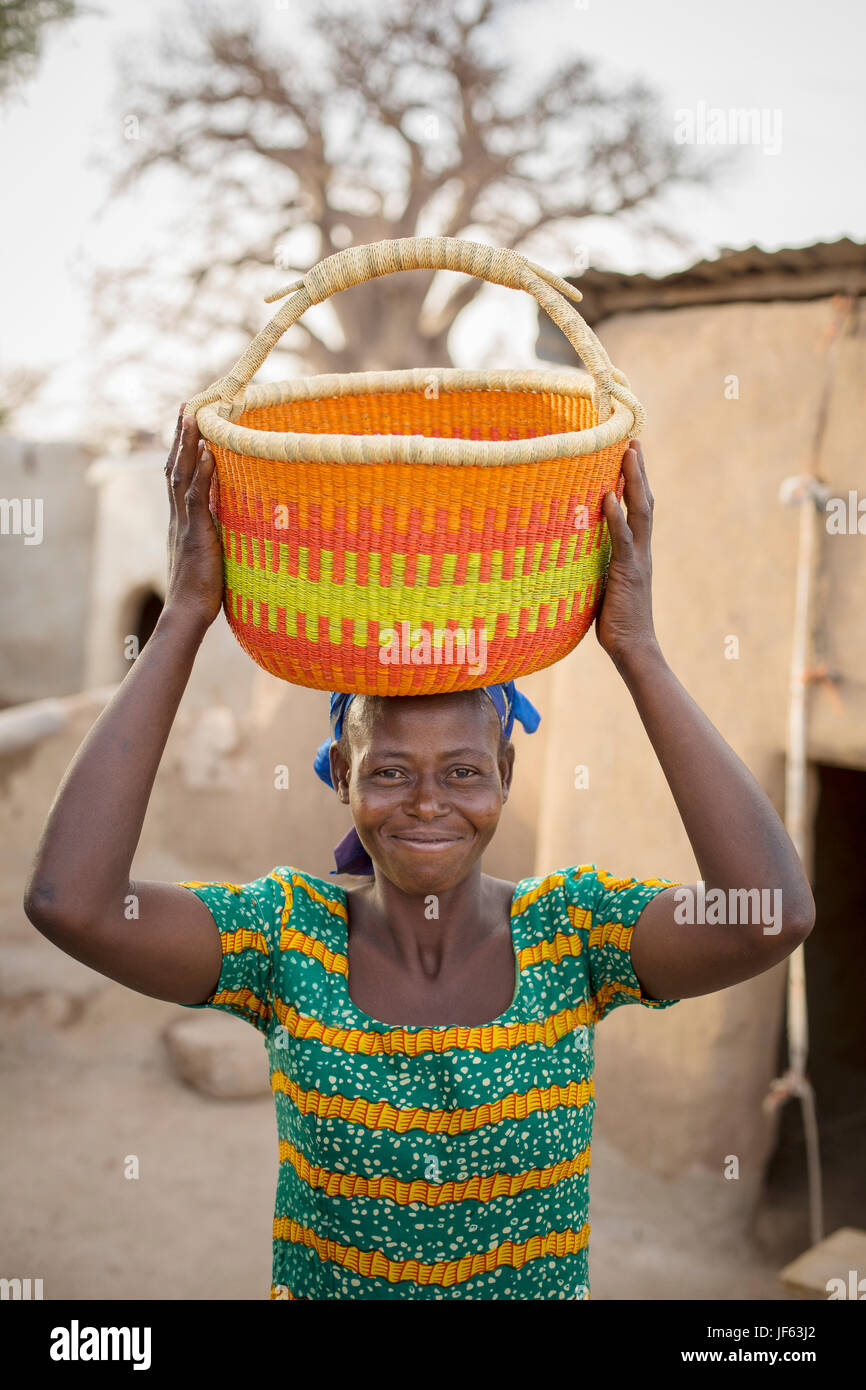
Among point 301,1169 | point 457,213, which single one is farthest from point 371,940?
point 457,213

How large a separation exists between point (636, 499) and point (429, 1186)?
35.5 inches

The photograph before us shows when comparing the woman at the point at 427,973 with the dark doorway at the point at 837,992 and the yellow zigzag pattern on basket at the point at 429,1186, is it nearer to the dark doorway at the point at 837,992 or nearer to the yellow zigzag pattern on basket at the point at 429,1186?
the yellow zigzag pattern on basket at the point at 429,1186

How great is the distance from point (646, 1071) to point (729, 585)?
68.0 inches

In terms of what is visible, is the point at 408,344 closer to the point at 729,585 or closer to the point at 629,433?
Answer: the point at 729,585

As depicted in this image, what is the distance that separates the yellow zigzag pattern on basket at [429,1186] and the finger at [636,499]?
820 mm

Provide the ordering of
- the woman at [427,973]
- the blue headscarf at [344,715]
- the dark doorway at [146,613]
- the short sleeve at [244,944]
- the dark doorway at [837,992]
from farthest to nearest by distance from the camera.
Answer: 1. the dark doorway at [146,613]
2. the dark doorway at [837,992]
3. the blue headscarf at [344,715]
4. the short sleeve at [244,944]
5. the woman at [427,973]

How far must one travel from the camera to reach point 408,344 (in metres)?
14.8

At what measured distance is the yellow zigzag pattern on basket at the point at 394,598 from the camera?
53.7 inches

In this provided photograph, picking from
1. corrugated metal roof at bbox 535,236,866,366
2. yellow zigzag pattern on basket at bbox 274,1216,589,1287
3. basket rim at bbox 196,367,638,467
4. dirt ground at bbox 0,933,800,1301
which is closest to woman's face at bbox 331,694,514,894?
basket rim at bbox 196,367,638,467

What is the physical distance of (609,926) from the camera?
156 cm

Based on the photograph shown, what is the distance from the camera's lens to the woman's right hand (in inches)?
57.4

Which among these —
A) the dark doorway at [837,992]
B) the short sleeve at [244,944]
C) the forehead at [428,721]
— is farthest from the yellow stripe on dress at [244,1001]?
the dark doorway at [837,992]

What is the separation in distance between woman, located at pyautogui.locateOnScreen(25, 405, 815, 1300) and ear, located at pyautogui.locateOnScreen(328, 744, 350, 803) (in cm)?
3

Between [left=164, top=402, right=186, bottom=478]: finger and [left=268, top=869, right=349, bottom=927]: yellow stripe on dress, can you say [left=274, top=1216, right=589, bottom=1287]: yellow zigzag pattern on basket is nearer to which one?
[left=268, top=869, right=349, bottom=927]: yellow stripe on dress
